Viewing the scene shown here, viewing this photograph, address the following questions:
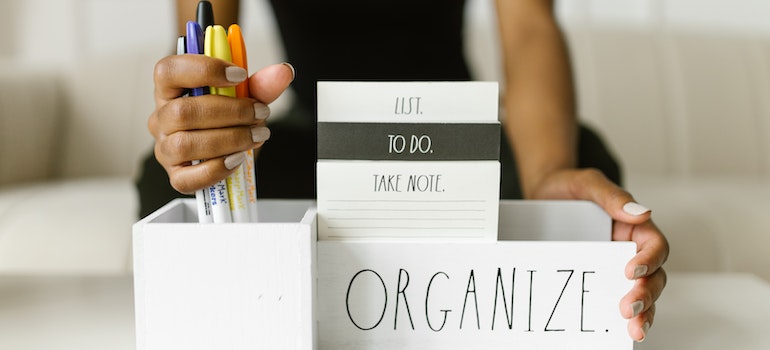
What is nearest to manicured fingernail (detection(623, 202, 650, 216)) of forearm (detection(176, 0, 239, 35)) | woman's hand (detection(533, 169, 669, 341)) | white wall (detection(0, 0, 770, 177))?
woman's hand (detection(533, 169, 669, 341))

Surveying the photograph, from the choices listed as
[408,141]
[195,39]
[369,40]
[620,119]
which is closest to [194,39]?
[195,39]

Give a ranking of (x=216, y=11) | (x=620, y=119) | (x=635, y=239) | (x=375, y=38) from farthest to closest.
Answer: (x=620, y=119) < (x=375, y=38) < (x=216, y=11) < (x=635, y=239)

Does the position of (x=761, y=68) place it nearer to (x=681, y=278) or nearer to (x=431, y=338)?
(x=681, y=278)

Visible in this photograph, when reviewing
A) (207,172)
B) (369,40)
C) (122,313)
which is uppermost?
(369,40)

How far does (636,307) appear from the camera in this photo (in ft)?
1.42

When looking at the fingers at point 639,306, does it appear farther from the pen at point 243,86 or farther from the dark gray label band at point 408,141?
the pen at point 243,86

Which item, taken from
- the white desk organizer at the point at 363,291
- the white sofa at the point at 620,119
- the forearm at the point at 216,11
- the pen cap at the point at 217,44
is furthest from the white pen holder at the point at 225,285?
the white sofa at the point at 620,119

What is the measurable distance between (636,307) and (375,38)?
2.93 ft

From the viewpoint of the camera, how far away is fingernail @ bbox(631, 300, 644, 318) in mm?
431

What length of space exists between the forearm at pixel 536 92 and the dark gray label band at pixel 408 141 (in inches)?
16.3

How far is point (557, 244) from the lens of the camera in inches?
16.8

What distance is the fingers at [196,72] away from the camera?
1.31 feet

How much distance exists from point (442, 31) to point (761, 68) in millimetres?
956

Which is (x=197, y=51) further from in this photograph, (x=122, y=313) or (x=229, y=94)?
(x=122, y=313)
